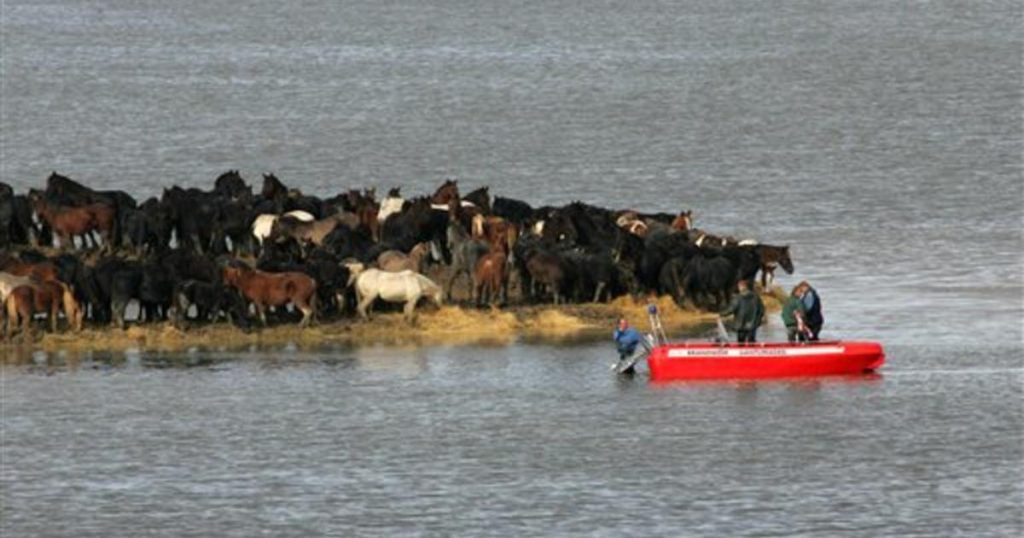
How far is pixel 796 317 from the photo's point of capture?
3806 centimetres

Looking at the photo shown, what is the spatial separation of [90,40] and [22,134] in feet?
114

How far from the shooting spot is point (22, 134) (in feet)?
275

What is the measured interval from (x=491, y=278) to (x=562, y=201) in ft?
80.8

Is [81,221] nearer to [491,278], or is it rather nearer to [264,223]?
[264,223]

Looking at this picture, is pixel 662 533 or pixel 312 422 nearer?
pixel 662 533

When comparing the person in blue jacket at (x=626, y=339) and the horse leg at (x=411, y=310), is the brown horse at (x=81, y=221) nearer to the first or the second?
the horse leg at (x=411, y=310)

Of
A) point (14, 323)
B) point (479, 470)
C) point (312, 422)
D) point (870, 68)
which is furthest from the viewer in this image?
point (870, 68)

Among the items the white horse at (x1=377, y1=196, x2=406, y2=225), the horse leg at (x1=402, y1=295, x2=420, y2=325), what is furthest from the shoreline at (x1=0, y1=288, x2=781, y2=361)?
the white horse at (x1=377, y1=196, x2=406, y2=225)

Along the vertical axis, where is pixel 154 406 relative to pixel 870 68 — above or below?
below

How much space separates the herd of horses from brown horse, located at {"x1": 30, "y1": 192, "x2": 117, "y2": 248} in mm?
20

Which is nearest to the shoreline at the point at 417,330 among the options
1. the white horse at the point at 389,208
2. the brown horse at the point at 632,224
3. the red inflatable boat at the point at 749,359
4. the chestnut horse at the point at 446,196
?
the brown horse at the point at 632,224

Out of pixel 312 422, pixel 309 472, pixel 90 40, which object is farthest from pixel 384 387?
pixel 90 40

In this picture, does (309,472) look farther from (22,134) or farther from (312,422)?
(22,134)

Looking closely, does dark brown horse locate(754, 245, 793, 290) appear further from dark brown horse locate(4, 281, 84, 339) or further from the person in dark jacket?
dark brown horse locate(4, 281, 84, 339)
